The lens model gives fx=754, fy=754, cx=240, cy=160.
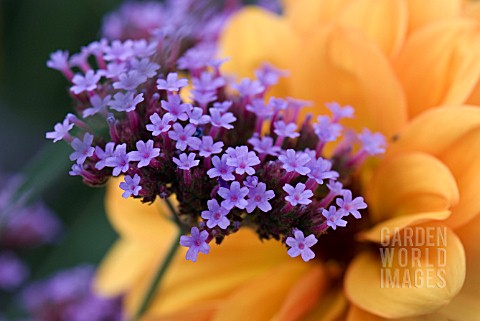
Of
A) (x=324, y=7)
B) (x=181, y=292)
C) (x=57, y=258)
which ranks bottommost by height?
(x=57, y=258)

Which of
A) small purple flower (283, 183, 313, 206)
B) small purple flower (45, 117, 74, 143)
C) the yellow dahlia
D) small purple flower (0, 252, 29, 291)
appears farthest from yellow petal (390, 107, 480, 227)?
small purple flower (0, 252, 29, 291)

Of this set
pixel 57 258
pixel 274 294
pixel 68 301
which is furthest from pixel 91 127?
pixel 57 258

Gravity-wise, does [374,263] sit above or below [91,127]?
below

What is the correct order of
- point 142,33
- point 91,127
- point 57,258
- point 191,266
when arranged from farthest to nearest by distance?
point 57,258 → point 142,33 → point 191,266 → point 91,127

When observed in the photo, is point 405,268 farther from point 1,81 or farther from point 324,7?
point 1,81

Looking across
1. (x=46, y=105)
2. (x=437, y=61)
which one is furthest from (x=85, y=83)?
(x=46, y=105)

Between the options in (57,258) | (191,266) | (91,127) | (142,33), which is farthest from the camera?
(57,258)
